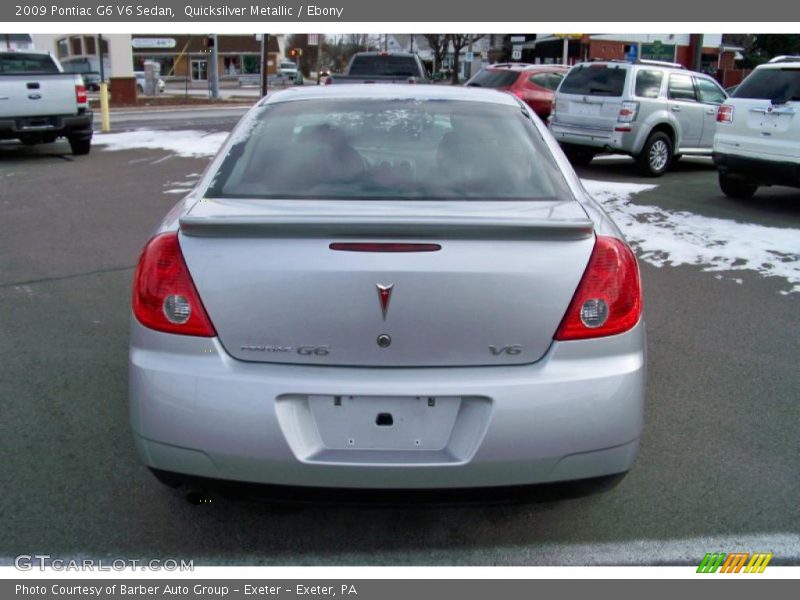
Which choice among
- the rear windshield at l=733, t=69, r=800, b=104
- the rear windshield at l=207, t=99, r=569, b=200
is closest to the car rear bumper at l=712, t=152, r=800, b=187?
the rear windshield at l=733, t=69, r=800, b=104

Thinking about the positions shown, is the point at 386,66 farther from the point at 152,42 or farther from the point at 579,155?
the point at 152,42

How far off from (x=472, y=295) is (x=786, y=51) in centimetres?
5411

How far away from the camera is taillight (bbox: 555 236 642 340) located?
2793 millimetres

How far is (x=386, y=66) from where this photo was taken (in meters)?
18.8

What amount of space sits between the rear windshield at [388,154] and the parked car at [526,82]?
585 inches

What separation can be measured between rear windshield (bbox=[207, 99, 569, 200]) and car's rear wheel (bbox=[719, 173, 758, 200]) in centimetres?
813

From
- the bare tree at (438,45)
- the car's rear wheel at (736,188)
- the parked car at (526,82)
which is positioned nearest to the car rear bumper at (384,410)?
the car's rear wheel at (736,188)

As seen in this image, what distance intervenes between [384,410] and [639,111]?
1188cm

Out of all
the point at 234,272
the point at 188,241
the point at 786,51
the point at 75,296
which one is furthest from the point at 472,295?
the point at 786,51

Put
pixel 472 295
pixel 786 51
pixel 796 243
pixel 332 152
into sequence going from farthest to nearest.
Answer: pixel 786 51 < pixel 796 243 < pixel 332 152 < pixel 472 295

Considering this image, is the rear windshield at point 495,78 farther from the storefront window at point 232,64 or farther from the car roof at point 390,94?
the storefront window at point 232,64

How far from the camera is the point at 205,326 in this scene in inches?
109

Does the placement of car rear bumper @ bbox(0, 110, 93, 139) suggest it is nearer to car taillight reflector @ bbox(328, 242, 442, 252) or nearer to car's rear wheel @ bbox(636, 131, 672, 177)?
car's rear wheel @ bbox(636, 131, 672, 177)

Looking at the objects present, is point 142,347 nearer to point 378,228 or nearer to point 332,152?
point 378,228
